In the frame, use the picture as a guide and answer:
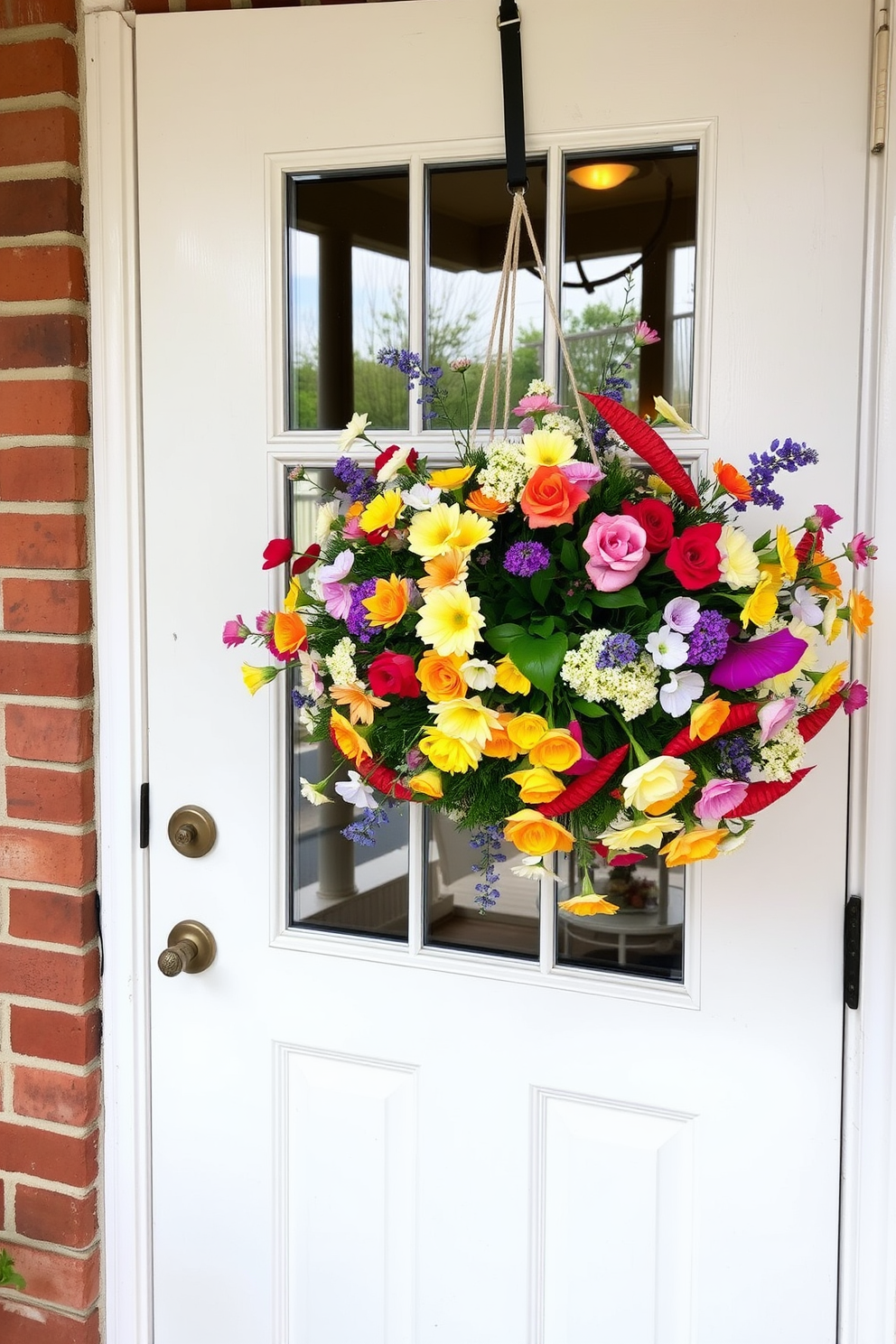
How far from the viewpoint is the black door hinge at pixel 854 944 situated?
1.20 meters

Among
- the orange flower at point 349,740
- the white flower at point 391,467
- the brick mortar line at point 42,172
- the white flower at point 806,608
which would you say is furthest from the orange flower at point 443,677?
the brick mortar line at point 42,172

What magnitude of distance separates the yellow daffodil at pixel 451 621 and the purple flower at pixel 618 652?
4.3 inches

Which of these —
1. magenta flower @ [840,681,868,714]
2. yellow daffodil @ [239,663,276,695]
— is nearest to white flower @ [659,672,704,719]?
magenta flower @ [840,681,868,714]

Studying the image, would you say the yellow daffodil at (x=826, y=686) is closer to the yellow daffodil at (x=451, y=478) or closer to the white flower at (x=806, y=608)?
the white flower at (x=806, y=608)

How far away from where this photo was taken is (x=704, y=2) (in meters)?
1.17

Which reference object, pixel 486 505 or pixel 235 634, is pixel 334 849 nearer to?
pixel 235 634

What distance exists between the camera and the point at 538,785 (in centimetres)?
90

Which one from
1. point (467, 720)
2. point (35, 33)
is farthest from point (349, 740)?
point (35, 33)

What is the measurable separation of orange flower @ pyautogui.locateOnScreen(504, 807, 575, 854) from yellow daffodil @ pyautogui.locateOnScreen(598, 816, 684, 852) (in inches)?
1.5

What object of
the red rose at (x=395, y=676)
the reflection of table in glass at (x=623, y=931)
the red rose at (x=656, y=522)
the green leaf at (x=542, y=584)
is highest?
the red rose at (x=656, y=522)

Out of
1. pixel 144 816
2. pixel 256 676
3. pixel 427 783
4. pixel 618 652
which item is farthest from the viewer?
pixel 144 816

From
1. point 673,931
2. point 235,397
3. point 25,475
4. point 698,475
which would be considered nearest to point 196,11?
point 235,397

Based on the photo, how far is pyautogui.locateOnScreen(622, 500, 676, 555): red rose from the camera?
2.99ft

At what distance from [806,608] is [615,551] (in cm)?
21
